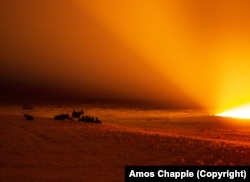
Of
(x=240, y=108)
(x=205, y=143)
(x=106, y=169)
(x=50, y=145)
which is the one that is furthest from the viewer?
(x=240, y=108)

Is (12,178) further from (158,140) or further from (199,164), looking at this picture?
(158,140)

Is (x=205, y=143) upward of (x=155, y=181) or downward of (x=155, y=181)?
upward

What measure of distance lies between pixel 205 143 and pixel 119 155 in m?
6.46

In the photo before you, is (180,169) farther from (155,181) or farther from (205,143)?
(205,143)

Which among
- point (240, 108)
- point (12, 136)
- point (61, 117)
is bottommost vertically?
point (12, 136)

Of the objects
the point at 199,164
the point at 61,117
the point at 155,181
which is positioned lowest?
the point at 155,181

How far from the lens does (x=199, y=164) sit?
2138 cm

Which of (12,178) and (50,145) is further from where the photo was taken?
(50,145)

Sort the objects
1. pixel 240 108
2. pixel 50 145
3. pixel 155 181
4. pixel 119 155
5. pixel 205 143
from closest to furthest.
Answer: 1. pixel 155 181
2. pixel 119 155
3. pixel 50 145
4. pixel 205 143
5. pixel 240 108

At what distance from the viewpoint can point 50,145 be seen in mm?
25984

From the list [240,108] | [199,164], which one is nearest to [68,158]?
[199,164]

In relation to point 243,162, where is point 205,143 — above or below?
above

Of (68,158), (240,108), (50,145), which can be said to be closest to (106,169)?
(68,158)

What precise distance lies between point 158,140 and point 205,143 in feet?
9.33
